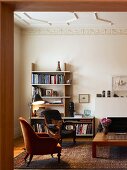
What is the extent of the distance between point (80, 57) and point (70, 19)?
1.37 meters

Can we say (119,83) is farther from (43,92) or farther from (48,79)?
(43,92)

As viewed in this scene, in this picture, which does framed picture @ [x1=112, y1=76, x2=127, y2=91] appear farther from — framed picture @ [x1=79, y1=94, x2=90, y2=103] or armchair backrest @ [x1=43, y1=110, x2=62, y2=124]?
armchair backrest @ [x1=43, y1=110, x2=62, y2=124]

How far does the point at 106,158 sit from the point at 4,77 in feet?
12.0

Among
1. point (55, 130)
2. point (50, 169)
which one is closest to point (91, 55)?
point (55, 130)

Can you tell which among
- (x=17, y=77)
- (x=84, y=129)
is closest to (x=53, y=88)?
(x=17, y=77)

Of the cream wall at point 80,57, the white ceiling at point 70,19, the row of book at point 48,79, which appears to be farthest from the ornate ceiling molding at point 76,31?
the row of book at point 48,79

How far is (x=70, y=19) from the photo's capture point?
785 cm

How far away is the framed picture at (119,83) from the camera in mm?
8578

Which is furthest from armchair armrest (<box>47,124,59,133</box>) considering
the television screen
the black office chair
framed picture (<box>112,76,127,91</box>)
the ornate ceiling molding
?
the ornate ceiling molding

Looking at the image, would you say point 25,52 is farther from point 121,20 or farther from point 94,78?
point 121,20

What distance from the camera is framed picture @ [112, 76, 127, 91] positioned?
28.1ft

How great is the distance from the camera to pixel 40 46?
8961 mm

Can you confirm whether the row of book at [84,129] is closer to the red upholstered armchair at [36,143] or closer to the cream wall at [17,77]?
the cream wall at [17,77]

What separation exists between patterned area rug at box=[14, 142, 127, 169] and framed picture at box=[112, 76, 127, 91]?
212 centimetres
